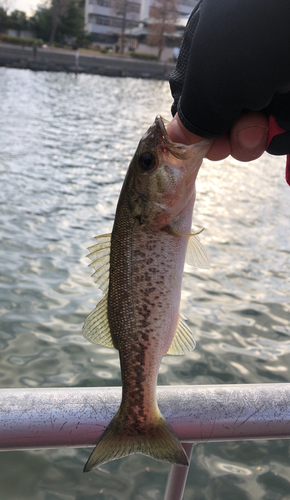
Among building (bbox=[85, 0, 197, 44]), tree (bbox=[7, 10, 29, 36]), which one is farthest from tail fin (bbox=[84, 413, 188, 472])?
building (bbox=[85, 0, 197, 44])

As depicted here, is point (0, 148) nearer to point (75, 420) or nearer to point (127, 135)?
point (127, 135)

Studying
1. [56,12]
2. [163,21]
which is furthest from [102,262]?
[163,21]

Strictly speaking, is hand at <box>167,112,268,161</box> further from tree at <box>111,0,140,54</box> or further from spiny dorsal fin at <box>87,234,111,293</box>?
tree at <box>111,0,140,54</box>

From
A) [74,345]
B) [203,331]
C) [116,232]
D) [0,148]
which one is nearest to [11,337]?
[74,345]

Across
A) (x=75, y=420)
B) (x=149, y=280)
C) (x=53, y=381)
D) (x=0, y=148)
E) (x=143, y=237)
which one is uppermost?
(x=143, y=237)

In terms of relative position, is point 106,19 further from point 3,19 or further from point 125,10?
point 3,19

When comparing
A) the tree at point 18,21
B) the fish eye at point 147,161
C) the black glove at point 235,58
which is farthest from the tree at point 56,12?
the black glove at point 235,58

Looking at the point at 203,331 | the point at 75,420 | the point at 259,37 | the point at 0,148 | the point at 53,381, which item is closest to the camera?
the point at 259,37
